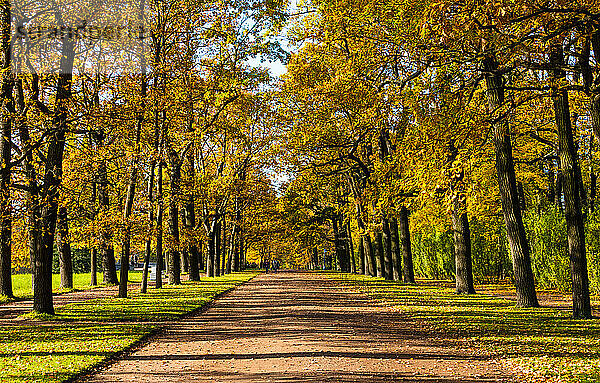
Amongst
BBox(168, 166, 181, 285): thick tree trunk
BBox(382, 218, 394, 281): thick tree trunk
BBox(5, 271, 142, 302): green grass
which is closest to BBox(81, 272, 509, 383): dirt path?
BBox(5, 271, 142, 302): green grass

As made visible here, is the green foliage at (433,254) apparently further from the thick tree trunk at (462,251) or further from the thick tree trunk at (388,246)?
the thick tree trunk at (462,251)

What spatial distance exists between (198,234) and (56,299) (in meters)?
8.11

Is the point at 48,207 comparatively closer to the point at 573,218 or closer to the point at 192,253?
the point at 573,218

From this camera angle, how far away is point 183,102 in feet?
79.4

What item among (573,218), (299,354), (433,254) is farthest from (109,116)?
(433,254)

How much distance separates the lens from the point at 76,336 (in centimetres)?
1261

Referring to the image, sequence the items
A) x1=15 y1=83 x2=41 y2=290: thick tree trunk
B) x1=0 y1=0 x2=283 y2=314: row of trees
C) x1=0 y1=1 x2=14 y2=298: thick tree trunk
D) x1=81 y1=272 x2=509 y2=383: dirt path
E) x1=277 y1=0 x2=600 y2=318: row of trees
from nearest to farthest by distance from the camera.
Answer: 1. x1=81 y1=272 x2=509 y2=383: dirt path
2. x1=277 y1=0 x2=600 y2=318: row of trees
3. x1=0 y1=1 x2=14 y2=298: thick tree trunk
4. x1=15 y1=83 x2=41 y2=290: thick tree trunk
5. x1=0 y1=0 x2=283 y2=314: row of trees

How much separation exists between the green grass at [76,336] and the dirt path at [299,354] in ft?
1.85

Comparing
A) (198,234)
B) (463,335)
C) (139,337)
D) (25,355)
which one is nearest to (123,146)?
(198,234)

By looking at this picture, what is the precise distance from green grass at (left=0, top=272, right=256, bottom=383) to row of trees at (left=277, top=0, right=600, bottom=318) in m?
6.90

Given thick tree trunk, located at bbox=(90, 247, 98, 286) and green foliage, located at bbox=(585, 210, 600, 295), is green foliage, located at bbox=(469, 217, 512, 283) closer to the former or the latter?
green foliage, located at bbox=(585, 210, 600, 295)

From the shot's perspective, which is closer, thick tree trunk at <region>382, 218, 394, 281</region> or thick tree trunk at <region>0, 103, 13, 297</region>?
thick tree trunk at <region>0, 103, 13, 297</region>

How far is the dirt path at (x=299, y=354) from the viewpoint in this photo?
28.2 feet

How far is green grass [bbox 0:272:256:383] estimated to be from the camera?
904 centimetres
